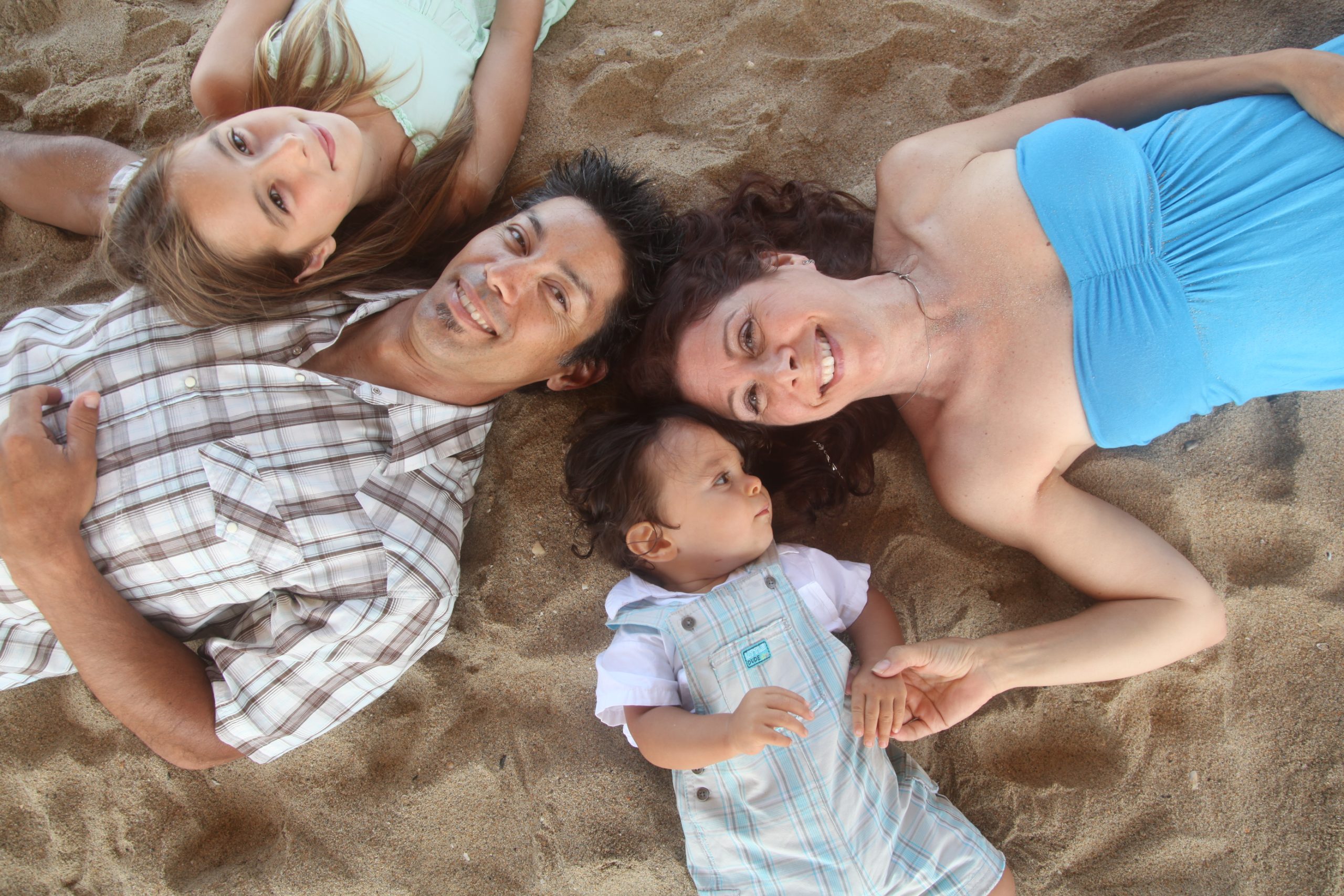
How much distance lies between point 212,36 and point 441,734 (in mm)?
2664

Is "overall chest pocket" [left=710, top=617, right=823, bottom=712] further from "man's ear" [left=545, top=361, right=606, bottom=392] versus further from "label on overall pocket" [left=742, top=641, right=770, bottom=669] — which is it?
"man's ear" [left=545, top=361, right=606, bottom=392]

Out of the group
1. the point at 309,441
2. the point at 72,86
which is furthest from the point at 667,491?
the point at 72,86

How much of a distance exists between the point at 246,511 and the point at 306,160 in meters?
1.08

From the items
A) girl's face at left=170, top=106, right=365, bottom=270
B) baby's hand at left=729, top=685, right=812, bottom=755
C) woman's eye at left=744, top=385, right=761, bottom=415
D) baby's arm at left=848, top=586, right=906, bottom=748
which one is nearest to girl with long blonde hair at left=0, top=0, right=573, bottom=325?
girl's face at left=170, top=106, right=365, bottom=270

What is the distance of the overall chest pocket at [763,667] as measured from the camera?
247 cm

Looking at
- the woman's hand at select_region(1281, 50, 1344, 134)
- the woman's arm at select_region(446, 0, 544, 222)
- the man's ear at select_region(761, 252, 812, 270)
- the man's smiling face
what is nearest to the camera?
the woman's hand at select_region(1281, 50, 1344, 134)

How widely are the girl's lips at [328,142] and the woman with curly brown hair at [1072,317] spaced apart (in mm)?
1112

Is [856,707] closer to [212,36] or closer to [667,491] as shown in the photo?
[667,491]

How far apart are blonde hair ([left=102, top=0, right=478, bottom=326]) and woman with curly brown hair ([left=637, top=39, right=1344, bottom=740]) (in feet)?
3.15

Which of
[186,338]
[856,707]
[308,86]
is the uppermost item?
[308,86]

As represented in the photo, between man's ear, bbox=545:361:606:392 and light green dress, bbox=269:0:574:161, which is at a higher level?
light green dress, bbox=269:0:574:161

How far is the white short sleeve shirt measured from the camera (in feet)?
8.11

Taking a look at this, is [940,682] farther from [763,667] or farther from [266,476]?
[266,476]

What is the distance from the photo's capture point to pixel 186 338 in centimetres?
264
